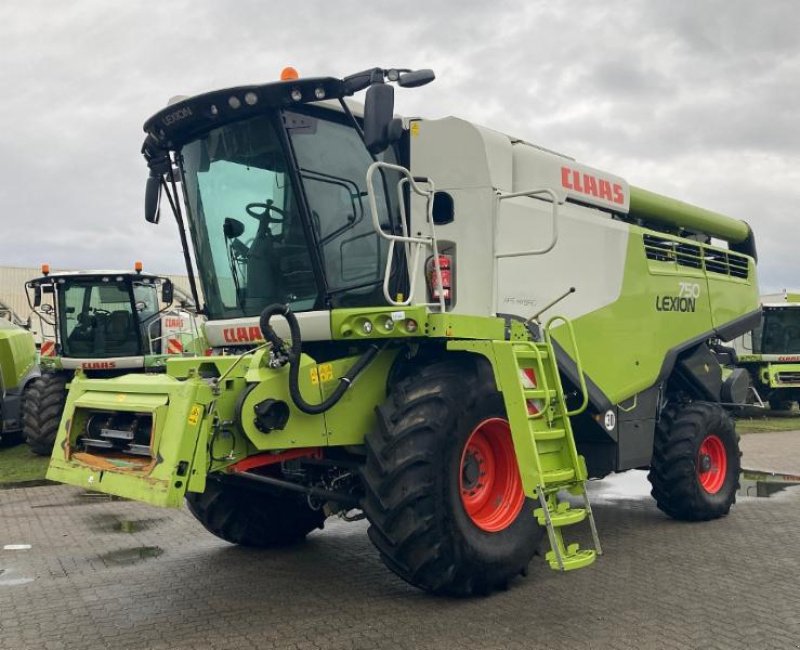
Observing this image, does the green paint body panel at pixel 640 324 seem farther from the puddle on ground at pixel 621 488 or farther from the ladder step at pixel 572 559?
the puddle on ground at pixel 621 488

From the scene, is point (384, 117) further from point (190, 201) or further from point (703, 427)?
point (703, 427)

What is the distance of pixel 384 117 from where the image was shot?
14.6 ft

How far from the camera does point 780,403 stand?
19.1 m

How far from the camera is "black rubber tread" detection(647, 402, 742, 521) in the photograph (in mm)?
6977

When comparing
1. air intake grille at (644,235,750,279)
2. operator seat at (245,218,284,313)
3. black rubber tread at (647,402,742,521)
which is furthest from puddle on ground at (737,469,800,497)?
operator seat at (245,218,284,313)

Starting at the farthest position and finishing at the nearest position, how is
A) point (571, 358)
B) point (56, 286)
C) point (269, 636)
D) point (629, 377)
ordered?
point (56, 286), point (629, 377), point (571, 358), point (269, 636)

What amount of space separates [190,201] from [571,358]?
9.46 feet

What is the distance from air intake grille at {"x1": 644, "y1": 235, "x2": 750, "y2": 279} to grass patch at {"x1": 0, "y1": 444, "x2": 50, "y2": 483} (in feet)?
24.7

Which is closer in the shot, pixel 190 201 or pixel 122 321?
pixel 190 201

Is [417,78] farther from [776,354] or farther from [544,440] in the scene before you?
[776,354]

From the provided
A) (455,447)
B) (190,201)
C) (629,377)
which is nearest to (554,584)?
(455,447)

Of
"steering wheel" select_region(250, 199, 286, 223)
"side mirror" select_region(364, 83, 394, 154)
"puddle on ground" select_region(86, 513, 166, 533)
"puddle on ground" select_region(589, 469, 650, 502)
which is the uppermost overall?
"side mirror" select_region(364, 83, 394, 154)

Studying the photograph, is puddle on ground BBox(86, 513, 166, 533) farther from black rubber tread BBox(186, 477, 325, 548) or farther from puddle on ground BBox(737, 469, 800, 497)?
puddle on ground BBox(737, 469, 800, 497)

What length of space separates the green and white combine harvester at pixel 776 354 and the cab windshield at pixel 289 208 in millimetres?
15635
